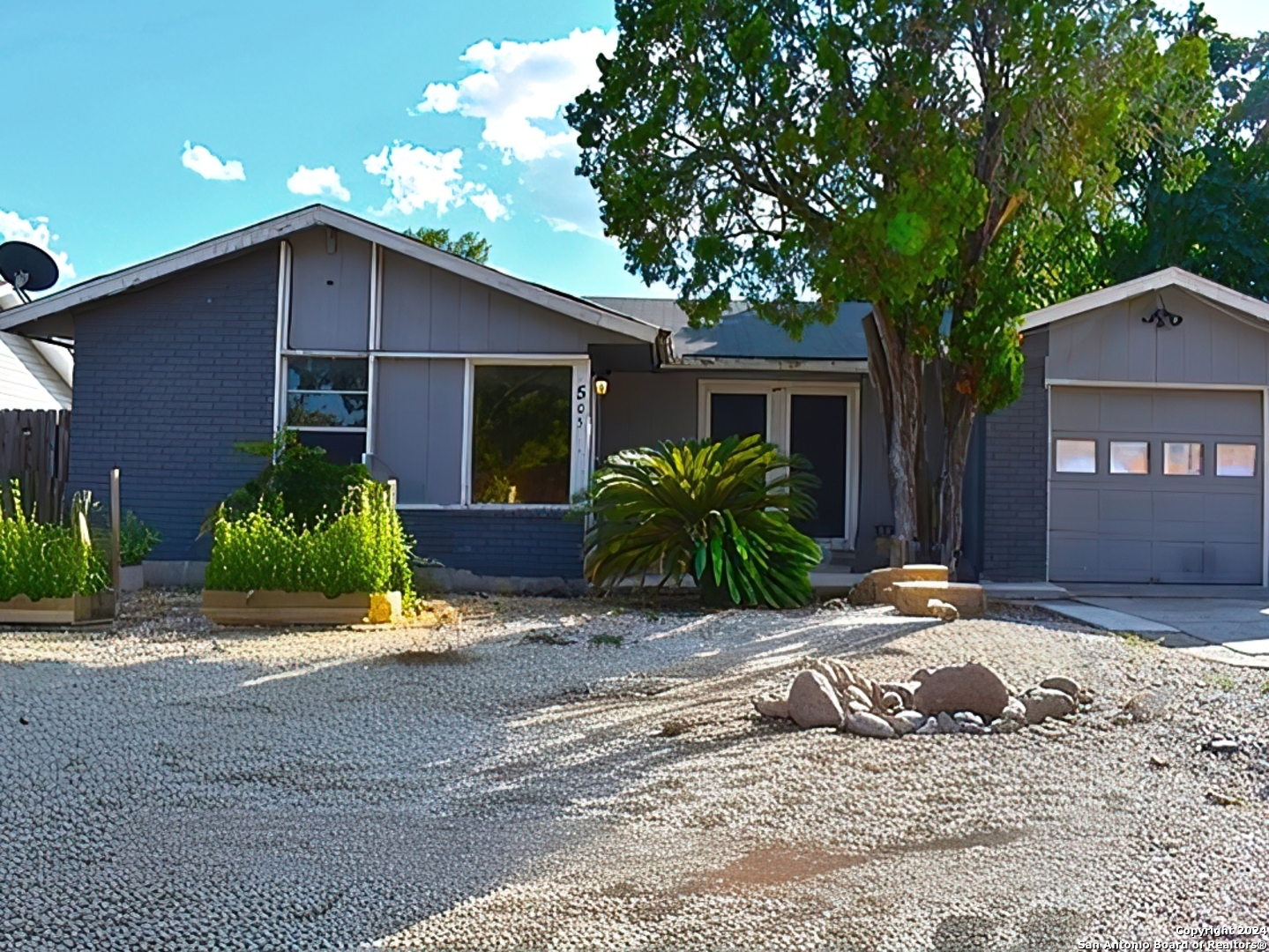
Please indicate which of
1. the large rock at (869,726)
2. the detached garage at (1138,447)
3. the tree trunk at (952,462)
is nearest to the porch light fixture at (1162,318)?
the detached garage at (1138,447)

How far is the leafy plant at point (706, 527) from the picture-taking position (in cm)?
972

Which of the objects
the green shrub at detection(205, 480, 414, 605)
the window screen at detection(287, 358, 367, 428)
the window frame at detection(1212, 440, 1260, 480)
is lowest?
the green shrub at detection(205, 480, 414, 605)

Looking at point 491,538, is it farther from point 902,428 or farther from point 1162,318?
point 1162,318

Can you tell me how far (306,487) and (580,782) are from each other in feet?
19.3

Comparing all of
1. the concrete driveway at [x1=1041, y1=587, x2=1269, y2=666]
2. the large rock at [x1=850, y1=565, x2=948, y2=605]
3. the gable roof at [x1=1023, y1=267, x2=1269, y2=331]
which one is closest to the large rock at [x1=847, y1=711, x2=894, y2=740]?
the concrete driveway at [x1=1041, y1=587, x2=1269, y2=666]

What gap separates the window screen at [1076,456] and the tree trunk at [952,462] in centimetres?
168

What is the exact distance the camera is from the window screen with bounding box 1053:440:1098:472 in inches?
486

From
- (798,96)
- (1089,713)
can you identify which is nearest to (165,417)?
(798,96)

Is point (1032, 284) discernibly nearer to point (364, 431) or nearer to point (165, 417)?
point (364, 431)

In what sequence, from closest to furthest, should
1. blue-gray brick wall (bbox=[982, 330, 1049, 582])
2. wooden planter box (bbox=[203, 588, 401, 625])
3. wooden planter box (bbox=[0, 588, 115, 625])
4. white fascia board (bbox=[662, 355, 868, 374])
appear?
wooden planter box (bbox=[0, 588, 115, 625]) → wooden planter box (bbox=[203, 588, 401, 625]) → blue-gray brick wall (bbox=[982, 330, 1049, 582]) → white fascia board (bbox=[662, 355, 868, 374])

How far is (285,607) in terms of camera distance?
339 inches

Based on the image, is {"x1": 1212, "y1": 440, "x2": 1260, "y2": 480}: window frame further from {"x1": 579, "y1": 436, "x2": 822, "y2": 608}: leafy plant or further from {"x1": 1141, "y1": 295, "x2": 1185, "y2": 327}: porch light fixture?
{"x1": 579, "y1": 436, "x2": 822, "y2": 608}: leafy plant

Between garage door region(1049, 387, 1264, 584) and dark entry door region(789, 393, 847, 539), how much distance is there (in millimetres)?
2529

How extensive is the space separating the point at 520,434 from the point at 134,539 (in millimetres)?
3710
